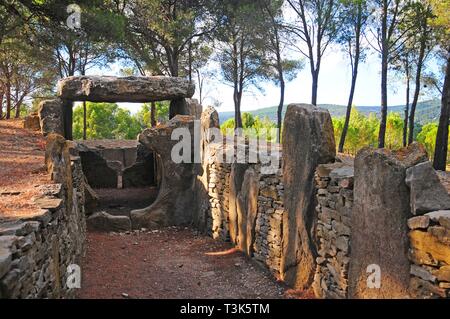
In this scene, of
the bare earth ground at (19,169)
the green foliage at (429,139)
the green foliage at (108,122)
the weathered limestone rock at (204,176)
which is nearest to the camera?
the bare earth ground at (19,169)

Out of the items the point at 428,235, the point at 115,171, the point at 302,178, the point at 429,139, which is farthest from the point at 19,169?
the point at 429,139

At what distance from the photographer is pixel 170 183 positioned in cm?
1109

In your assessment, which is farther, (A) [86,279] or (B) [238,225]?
(B) [238,225]

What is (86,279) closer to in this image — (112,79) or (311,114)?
(311,114)

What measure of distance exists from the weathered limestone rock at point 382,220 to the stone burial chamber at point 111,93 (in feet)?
28.4

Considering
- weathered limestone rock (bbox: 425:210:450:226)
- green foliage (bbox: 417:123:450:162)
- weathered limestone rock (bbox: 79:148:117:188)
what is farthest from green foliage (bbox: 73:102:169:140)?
weathered limestone rock (bbox: 425:210:450:226)

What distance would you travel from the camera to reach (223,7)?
19.8 metres

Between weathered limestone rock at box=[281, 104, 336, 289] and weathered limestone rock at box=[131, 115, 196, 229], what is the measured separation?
484cm

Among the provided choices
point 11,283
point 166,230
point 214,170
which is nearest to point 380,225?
point 11,283

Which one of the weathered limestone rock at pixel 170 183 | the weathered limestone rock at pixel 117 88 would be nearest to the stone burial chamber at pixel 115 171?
the weathered limestone rock at pixel 117 88

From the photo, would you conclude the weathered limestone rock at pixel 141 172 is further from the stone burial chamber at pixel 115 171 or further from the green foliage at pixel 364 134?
the green foliage at pixel 364 134

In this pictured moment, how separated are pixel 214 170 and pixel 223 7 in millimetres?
12091

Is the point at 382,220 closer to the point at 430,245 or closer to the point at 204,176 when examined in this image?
the point at 430,245

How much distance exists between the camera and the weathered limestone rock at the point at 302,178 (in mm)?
6023
